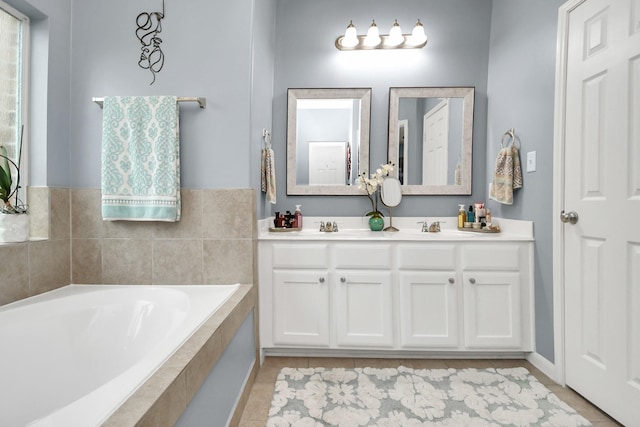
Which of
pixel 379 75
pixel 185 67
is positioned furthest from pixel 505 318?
pixel 185 67

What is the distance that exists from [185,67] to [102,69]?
465 mm

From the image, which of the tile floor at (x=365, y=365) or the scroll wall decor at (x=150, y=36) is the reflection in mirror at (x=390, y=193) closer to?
the tile floor at (x=365, y=365)

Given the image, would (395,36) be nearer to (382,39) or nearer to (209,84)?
(382,39)

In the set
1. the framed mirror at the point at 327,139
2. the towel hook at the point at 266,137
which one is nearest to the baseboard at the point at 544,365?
the framed mirror at the point at 327,139

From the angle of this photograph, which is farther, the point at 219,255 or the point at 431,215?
the point at 431,215

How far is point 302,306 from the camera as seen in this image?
6.70 ft

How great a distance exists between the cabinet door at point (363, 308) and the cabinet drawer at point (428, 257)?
0.14 meters

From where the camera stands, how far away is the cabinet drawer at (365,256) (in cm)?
203

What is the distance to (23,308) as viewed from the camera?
1368 millimetres

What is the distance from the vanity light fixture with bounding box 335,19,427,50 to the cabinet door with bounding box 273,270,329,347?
68.0 inches

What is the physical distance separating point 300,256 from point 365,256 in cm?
41

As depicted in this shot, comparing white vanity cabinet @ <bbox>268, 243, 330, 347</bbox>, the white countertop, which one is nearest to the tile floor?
white vanity cabinet @ <bbox>268, 243, 330, 347</bbox>

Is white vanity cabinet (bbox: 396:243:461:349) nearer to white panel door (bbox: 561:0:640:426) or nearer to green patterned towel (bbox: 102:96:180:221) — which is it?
white panel door (bbox: 561:0:640:426)

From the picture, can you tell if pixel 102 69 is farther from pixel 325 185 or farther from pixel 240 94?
pixel 325 185
